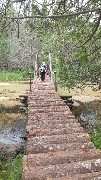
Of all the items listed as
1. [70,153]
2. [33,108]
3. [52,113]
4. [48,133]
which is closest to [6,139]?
[33,108]

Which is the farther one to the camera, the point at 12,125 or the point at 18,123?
the point at 18,123

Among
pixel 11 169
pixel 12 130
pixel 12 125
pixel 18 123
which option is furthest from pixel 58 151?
pixel 18 123

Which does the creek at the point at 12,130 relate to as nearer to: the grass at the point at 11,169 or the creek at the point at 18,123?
the creek at the point at 18,123

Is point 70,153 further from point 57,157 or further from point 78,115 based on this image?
point 78,115

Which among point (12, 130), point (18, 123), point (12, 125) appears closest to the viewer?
point (12, 130)

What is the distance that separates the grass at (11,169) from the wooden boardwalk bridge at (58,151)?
1.62 meters

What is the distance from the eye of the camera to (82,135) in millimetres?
6410

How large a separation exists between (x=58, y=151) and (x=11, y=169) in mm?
4043

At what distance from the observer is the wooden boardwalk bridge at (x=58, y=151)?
4.78 m

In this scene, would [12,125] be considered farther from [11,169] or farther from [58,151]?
[58,151]

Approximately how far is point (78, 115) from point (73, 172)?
1295 cm

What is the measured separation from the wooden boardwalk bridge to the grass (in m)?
1.62

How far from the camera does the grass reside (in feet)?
28.6

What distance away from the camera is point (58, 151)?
574 cm
